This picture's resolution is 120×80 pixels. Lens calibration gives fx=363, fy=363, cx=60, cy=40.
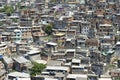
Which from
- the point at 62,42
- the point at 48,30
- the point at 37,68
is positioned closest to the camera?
the point at 37,68

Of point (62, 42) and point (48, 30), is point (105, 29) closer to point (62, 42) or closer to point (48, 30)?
point (62, 42)

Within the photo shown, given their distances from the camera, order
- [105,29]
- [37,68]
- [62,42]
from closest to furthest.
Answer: [37,68] < [62,42] < [105,29]

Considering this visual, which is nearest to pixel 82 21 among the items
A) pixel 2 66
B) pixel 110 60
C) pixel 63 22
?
pixel 63 22

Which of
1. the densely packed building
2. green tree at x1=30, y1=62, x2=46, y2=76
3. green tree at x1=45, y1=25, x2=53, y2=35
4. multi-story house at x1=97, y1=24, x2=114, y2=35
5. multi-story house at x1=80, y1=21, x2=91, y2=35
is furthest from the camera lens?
green tree at x1=45, y1=25, x2=53, y2=35

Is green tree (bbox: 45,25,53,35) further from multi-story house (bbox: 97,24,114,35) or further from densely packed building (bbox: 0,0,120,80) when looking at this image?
multi-story house (bbox: 97,24,114,35)

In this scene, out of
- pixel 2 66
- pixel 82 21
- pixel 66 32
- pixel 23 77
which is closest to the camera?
pixel 23 77

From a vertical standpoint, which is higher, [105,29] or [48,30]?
[105,29]

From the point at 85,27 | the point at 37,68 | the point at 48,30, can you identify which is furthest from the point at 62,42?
the point at 37,68

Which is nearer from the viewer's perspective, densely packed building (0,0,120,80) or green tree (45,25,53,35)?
densely packed building (0,0,120,80)

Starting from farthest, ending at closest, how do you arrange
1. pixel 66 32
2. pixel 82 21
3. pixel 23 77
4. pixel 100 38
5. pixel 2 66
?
pixel 82 21 → pixel 66 32 → pixel 100 38 → pixel 2 66 → pixel 23 77

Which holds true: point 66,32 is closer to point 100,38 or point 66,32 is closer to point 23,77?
point 100,38

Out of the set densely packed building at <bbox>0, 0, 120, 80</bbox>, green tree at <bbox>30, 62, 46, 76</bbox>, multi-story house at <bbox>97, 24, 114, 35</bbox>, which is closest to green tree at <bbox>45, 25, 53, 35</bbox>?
densely packed building at <bbox>0, 0, 120, 80</bbox>
